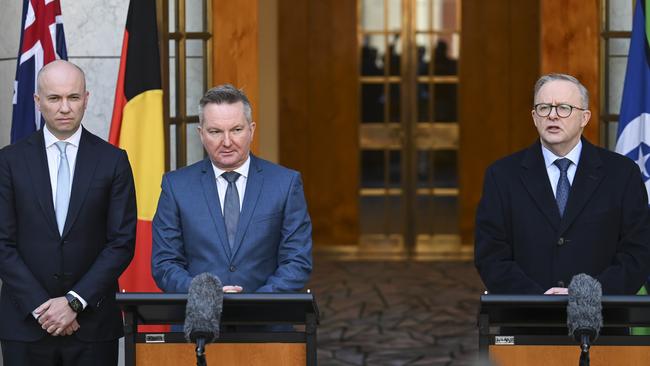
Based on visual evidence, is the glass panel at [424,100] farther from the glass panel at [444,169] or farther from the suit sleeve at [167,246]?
the suit sleeve at [167,246]

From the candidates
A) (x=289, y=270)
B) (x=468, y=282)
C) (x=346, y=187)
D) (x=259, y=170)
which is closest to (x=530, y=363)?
(x=289, y=270)

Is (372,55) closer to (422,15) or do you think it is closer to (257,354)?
(422,15)

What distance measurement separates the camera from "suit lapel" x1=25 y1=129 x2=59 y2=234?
138 inches

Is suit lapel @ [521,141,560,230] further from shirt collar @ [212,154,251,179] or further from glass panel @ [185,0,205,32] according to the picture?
glass panel @ [185,0,205,32]

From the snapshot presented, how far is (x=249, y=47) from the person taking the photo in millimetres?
4926

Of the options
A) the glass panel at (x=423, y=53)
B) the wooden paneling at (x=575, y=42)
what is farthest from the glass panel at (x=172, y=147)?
the glass panel at (x=423, y=53)

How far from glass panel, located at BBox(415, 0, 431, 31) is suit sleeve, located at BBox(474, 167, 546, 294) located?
7044 millimetres

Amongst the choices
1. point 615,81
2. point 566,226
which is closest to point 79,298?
point 566,226

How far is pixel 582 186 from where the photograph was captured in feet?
11.3

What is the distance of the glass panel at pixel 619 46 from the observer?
4918mm

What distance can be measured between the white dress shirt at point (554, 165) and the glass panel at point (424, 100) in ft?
22.9

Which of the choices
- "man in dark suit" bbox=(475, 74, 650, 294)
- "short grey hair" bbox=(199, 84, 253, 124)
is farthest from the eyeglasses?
"short grey hair" bbox=(199, 84, 253, 124)

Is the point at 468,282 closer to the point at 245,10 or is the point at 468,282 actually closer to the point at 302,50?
the point at 302,50

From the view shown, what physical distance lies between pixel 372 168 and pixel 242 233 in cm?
727
